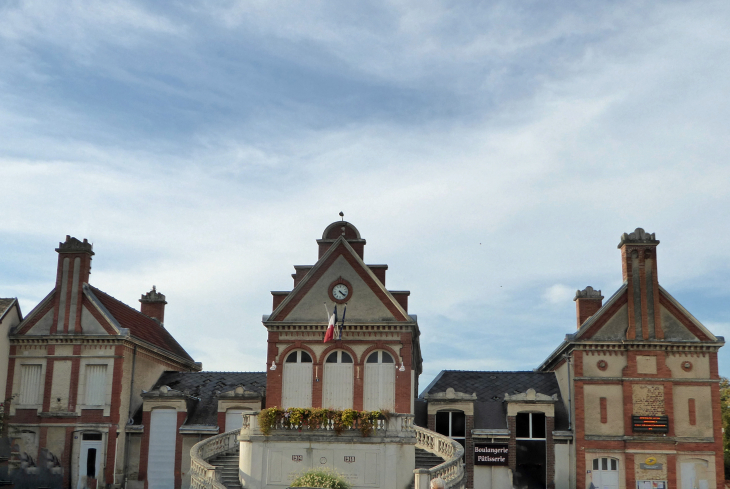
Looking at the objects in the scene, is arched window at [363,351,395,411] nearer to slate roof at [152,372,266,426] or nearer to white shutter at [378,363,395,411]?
white shutter at [378,363,395,411]

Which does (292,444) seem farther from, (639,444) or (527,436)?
(639,444)

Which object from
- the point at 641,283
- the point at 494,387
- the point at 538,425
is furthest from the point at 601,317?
the point at 494,387

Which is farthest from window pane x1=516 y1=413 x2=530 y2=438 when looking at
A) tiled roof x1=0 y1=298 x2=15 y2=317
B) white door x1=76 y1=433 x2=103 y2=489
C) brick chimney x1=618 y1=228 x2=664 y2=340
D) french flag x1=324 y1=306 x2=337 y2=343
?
tiled roof x1=0 y1=298 x2=15 y2=317

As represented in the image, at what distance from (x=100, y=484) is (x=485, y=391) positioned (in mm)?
18824

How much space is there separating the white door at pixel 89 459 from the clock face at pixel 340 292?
13.1 meters

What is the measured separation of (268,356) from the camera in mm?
37031

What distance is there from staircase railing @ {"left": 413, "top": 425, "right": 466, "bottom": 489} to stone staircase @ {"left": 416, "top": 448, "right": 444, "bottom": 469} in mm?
151

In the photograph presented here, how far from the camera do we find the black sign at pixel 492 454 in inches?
1446

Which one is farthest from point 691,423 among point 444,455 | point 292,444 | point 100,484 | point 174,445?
point 100,484

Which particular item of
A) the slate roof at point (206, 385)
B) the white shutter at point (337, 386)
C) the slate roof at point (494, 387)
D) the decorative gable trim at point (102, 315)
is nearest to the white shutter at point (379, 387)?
the white shutter at point (337, 386)

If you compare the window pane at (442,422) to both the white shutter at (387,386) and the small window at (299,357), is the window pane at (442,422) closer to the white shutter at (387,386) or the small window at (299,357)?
the white shutter at (387,386)

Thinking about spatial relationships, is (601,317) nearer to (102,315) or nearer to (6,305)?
(102,315)

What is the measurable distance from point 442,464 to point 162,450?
54.6ft

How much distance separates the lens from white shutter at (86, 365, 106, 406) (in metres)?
38.9
